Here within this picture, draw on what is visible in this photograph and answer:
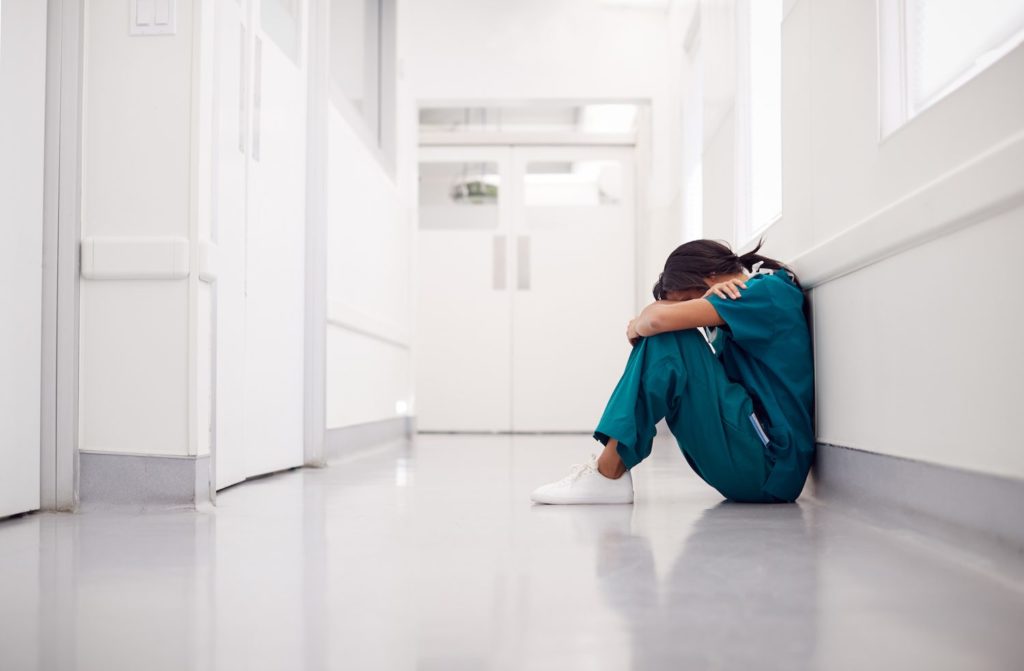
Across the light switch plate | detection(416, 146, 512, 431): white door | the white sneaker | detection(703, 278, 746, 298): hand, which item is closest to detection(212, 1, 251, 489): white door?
the light switch plate

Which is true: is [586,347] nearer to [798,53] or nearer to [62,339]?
[798,53]

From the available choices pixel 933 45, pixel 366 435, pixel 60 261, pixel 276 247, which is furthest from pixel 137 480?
pixel 366 435

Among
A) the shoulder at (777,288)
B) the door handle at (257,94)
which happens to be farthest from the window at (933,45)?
the door handle at (257,94)

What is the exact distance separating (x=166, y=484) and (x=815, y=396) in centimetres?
166

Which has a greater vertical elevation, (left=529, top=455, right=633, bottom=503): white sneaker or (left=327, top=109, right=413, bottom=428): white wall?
(left=327, top=109, right=413, bottom=428): white wall

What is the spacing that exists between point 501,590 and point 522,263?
570 centimetres

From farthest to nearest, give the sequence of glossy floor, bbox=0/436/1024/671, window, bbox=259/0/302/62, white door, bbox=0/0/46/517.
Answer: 1. window, bbox=259/0/302/62
2. white door, bbox=0/0/46/517
3. glossy floor, bbox=0/436/1024/671

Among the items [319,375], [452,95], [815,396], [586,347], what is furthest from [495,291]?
[815,396]

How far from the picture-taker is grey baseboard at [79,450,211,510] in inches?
89.4

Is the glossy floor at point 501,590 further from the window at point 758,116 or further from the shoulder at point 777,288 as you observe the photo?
the window at point 758,116

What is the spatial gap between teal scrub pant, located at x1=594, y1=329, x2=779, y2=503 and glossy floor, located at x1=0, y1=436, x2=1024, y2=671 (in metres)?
0.13

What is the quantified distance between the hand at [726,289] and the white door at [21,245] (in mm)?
1591

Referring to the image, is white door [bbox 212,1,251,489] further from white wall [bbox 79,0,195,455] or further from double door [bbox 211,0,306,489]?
white wall [bbox 79,0,195,455]

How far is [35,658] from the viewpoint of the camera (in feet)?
3.19
